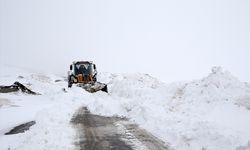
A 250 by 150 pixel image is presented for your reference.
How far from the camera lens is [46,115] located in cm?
1574

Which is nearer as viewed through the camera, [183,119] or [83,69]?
[183,119]

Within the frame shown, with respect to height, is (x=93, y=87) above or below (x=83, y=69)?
below

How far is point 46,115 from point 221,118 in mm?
8353

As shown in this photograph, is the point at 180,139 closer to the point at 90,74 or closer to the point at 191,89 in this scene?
the point at 191,89

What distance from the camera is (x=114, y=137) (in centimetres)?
1158

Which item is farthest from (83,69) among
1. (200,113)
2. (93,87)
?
(200,113)

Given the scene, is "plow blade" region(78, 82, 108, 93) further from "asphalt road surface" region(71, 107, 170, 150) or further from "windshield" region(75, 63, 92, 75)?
"asphalt road surface" region(71, 107, 170, 150)

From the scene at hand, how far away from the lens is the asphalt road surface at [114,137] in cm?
1002

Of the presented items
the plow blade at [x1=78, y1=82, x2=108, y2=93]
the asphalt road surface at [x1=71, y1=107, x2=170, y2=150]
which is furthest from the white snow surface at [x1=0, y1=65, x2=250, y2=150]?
the plow blade at [x1=78, y1=82, x2=108, y2=93]

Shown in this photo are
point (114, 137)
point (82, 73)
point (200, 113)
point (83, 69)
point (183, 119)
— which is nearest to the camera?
point (114, 137)

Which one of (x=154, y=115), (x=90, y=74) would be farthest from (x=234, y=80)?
(x=90, y=74)

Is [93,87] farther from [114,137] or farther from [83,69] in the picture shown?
[114,137]

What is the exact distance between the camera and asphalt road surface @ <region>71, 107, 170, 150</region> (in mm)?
10023

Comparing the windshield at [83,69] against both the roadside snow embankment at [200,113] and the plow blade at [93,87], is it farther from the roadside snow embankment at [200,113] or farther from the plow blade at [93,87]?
the roadside snow embankment at [200,113]
